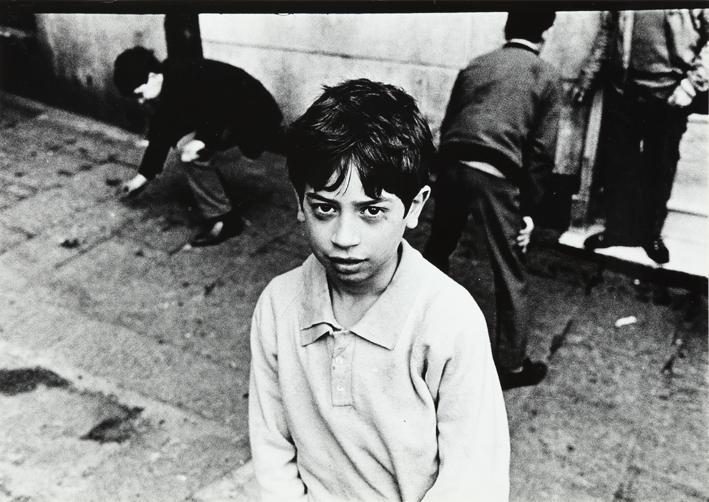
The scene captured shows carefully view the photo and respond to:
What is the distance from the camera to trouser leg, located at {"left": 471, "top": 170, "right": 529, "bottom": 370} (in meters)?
3.51

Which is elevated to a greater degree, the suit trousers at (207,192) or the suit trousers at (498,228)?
the suit trousers at (498,228)

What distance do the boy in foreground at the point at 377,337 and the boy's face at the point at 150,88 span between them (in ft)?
13.0

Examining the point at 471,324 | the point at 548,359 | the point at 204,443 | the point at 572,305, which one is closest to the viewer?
the point at 471,324

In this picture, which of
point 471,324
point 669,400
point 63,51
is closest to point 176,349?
point 669,400

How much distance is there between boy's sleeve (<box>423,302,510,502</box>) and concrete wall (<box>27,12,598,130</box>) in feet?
12.0

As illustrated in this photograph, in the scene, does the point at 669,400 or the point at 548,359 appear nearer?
the point at 669,400

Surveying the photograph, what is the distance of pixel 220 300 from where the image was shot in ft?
15.2

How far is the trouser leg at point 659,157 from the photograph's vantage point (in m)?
4.46

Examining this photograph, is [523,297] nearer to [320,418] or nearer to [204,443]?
[204,443]

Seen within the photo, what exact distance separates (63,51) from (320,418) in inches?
281

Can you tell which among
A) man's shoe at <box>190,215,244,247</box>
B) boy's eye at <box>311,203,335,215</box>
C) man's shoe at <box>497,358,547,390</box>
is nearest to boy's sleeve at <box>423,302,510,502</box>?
boy's eye at <box>311,203,335,215</box>

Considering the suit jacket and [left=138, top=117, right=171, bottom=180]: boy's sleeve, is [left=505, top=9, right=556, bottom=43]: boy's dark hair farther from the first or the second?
[left=138, top=117, right=171, bottom=180]: boy's sleeve

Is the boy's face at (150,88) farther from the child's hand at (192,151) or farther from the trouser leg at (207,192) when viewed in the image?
the trouser leg at (207,192)

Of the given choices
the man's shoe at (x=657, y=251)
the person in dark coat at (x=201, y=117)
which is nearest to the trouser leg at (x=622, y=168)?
the man's shoe at (x=657, y=251)
